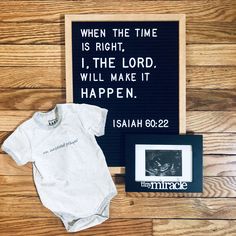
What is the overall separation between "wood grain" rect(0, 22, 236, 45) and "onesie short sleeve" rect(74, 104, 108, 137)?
0.70 feet

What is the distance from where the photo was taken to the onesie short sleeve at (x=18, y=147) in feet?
4.37

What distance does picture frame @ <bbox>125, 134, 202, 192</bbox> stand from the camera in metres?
1.35

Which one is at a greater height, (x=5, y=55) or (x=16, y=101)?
(x=5, y=55)

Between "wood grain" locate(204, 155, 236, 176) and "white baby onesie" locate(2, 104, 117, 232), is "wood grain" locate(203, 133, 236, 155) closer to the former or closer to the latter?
"wood grain" locate(204, 155, 236, 176)

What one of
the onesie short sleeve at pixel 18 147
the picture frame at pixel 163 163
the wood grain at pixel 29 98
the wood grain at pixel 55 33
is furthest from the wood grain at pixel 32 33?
the picture frame at pixel 163 163

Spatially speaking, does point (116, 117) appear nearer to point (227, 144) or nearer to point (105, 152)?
point (105, 152)

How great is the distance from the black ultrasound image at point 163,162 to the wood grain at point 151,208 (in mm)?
89

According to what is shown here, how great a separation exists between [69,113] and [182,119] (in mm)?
342

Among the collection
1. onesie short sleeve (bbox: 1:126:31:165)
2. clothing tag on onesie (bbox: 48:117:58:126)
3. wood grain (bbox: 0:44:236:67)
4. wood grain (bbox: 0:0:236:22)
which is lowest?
onesie short sleeve (bbox: 1:126:31:165)

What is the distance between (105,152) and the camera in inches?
53.8

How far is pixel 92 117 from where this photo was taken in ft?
4.41

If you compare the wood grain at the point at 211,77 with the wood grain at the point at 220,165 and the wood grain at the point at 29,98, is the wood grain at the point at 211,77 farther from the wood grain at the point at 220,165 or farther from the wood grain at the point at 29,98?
the wood grain at the point at 29,98

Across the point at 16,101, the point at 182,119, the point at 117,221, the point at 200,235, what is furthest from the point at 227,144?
the point at 16,101

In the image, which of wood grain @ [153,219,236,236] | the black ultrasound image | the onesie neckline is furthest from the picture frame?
the onesie neckline
